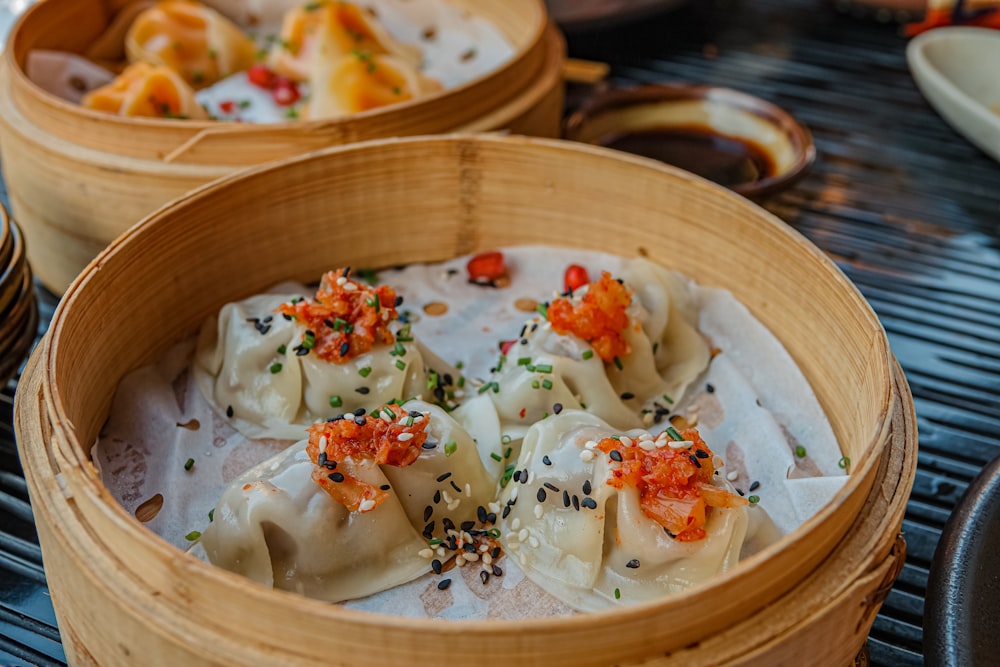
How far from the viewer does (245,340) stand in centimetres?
255

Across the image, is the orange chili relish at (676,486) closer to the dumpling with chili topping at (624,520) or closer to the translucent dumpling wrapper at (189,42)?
the dumpling with chili topping at (624,520)

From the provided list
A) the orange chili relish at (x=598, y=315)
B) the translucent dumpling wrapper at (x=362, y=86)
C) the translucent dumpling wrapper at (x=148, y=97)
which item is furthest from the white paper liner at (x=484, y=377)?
the translucent dumpling wrapper at (x=148, y=97)

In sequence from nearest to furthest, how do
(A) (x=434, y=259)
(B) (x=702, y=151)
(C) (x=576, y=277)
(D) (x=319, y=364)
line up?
(D) (x=319, y=364)
(C) (x=576, y=277)
(A) (x=434, y=259)
(B) (x=702, y=151)

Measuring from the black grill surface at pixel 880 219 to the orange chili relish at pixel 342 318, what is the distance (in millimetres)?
920

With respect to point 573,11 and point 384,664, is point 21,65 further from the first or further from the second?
point 384,664

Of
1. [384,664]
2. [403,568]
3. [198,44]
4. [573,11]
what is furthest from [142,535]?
[573,11]

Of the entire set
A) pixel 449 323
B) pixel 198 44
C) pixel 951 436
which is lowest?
pixel 951 436

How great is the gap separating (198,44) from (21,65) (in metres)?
0.78

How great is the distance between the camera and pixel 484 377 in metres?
2.69

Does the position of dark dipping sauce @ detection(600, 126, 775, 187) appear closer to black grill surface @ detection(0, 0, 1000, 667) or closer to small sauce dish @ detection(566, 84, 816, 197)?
small sauce dish @ detection(566, 84, 816, 197)

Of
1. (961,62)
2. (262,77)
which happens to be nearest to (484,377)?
(262,77)

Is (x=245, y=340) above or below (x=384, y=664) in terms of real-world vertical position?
below

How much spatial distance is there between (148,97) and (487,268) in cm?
153

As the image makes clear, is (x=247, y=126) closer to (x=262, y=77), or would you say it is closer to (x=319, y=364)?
(x=319, y=364)
